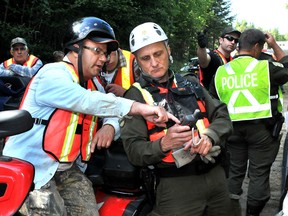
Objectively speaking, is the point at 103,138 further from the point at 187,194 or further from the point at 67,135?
the point at 187,194

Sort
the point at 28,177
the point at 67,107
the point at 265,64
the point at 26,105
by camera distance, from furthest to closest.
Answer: the point at 265,64 < the point at 26,105 < the point at 67,107 < the point at 28,177

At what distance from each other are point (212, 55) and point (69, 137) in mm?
3717

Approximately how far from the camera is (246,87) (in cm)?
442

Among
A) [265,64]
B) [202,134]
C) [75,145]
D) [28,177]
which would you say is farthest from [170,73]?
[265,64]

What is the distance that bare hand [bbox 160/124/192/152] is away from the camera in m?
2.30

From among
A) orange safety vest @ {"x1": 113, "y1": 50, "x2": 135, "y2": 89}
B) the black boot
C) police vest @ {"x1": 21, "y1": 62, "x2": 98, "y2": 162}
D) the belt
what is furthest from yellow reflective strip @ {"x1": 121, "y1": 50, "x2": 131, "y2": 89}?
the black boot

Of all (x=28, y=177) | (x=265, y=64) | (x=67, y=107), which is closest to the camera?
(x=28, y=177)

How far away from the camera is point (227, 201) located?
2814mm

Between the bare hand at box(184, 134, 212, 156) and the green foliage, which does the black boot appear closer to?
the bare hand at box(184, 134, 212, 156)

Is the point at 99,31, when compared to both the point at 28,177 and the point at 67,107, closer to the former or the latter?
the point at 67,107

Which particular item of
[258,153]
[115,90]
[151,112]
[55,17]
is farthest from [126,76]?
[55,17]

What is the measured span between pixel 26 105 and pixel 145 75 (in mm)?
864

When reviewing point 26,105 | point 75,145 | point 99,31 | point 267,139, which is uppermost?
point 99,31

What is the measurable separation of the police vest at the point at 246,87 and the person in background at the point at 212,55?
0.92 meters
